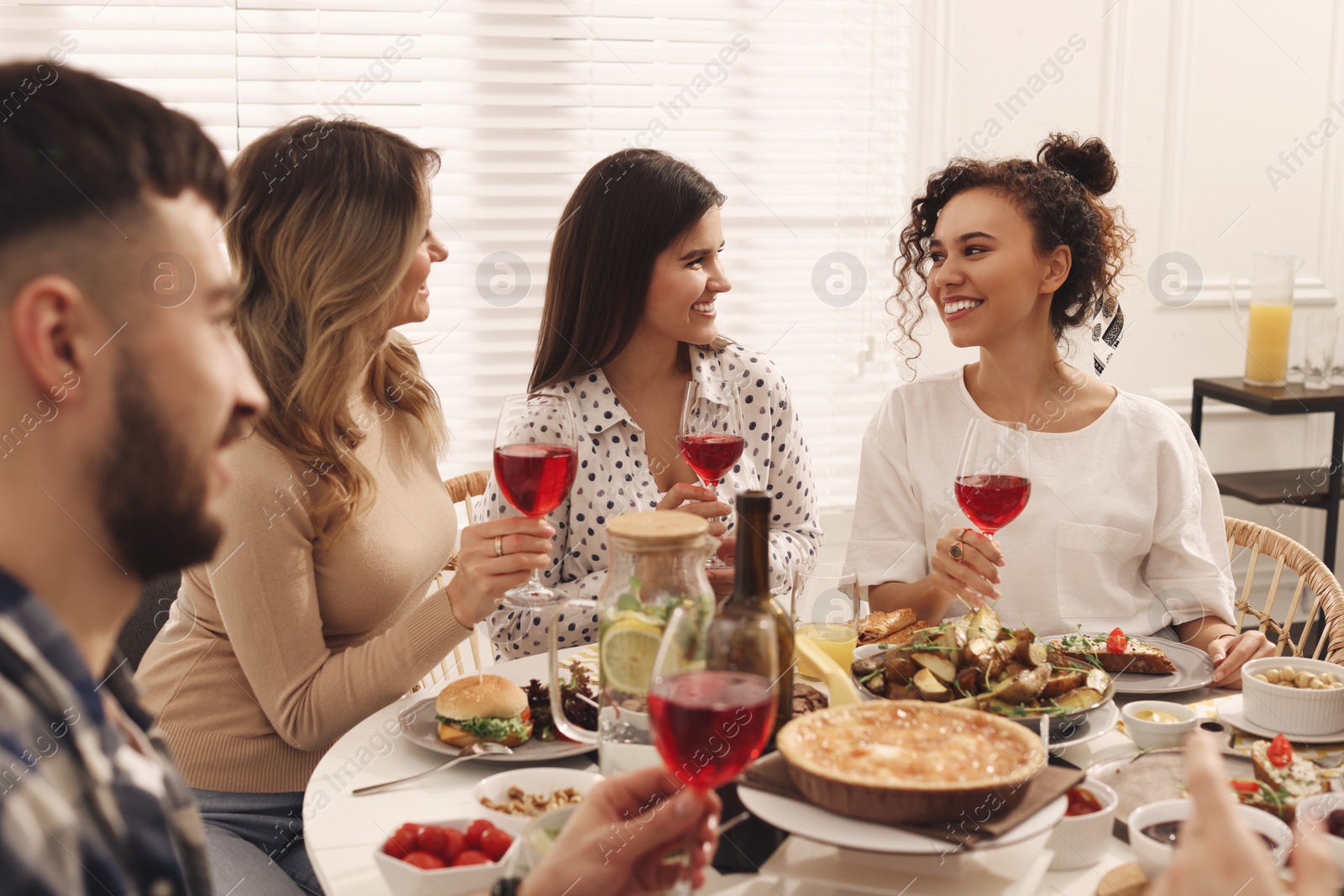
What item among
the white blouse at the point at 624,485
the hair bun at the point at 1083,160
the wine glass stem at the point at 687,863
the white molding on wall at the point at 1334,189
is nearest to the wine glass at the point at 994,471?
the white blouse at the point at 624,485

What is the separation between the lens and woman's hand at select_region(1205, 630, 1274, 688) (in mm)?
1657

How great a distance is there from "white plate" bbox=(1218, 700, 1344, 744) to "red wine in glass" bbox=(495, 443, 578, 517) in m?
0.95

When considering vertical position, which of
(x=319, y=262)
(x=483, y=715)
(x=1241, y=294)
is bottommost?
(x=483, y=715)

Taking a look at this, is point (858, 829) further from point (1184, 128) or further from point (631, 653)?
point (1184, 128)

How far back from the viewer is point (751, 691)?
→ 97cm

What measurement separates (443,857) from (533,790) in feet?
0.50

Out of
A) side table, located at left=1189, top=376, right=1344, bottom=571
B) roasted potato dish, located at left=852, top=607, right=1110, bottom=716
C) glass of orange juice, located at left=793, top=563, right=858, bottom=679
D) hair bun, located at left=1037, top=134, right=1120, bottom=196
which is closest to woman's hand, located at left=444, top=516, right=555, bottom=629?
glass of orange juice, located at left=793, top=563, right=858, bottom=679

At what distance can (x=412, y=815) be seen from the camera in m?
1.33

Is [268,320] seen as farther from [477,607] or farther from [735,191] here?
[735,191]

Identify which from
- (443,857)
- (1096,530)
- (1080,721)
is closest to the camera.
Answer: (443,857)

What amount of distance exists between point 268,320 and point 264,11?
1.71 m

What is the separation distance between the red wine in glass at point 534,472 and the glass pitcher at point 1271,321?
10.3 feet

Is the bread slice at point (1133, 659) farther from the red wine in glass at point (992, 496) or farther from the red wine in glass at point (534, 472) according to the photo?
the red wine in glass at point (534, 472)

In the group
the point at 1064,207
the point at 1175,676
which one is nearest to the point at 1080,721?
the point at 1175,676
